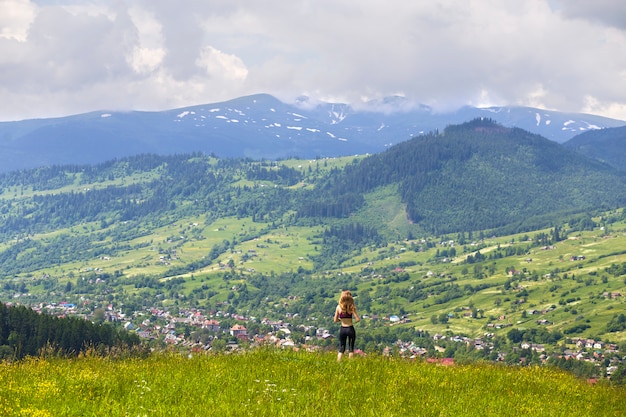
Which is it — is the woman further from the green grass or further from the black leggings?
the green grass

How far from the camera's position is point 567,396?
Result: 18.7 metres

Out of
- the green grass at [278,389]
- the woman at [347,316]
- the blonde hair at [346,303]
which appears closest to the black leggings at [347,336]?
the woman at [347,316]

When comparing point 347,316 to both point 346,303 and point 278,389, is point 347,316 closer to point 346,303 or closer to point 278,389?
point 346,303

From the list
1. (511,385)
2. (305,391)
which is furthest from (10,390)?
(511,385)

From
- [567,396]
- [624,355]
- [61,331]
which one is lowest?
[624,355]

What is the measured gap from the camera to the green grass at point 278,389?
14.2 meters

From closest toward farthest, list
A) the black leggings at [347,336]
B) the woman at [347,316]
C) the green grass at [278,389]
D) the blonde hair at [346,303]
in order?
the green grass at [278,389] → the black leggings at [347,336] → the woman at [347,316] → the blonde hair at [346,303]

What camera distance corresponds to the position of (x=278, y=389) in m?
15.8

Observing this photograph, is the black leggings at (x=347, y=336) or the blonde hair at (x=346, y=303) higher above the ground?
the blonde hair at (x=346, y=303)

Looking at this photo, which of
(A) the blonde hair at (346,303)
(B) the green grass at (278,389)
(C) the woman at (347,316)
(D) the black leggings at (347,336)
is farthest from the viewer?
(A) the blonde hair at (346,303)

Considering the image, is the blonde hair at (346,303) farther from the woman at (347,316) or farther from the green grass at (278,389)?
the green grass at (278,389)

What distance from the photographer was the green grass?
14.2 meters

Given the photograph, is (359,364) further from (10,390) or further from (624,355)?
(624,355)

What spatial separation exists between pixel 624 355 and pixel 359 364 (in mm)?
184397
